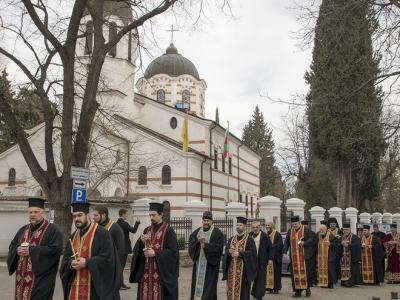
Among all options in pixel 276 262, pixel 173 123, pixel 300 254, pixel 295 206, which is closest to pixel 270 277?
pixel 276 262

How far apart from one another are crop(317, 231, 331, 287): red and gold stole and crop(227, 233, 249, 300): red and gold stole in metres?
5.65

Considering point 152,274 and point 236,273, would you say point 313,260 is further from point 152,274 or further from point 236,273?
point 152,274

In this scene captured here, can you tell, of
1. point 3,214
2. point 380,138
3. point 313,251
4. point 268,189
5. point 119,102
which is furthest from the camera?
point 268,189

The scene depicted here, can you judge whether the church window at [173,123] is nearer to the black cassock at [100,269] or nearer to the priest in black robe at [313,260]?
the priest in black robe at [313,260]

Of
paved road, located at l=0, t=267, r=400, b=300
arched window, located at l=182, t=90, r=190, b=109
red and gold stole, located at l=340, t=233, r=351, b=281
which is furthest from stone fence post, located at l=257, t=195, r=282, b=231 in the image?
arched window, located at l=182, t=90, r=190, b=109

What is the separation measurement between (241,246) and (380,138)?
5434 mm

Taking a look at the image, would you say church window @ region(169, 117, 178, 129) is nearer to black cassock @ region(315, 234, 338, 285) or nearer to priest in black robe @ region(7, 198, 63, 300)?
black cassock @ region(315, 234, 338, 285)

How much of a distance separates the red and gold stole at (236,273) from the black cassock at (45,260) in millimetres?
4135

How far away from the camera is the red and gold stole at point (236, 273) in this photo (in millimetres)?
10922

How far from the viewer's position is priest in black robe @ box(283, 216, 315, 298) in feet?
45.7

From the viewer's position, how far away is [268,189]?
75.2 metres

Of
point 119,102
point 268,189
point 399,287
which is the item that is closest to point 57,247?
point 399,287

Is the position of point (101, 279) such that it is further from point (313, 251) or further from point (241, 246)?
point (313, 251)

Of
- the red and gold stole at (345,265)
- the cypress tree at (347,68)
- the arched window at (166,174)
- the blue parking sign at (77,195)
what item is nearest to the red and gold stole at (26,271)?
the blue parking sign at (77,195)
